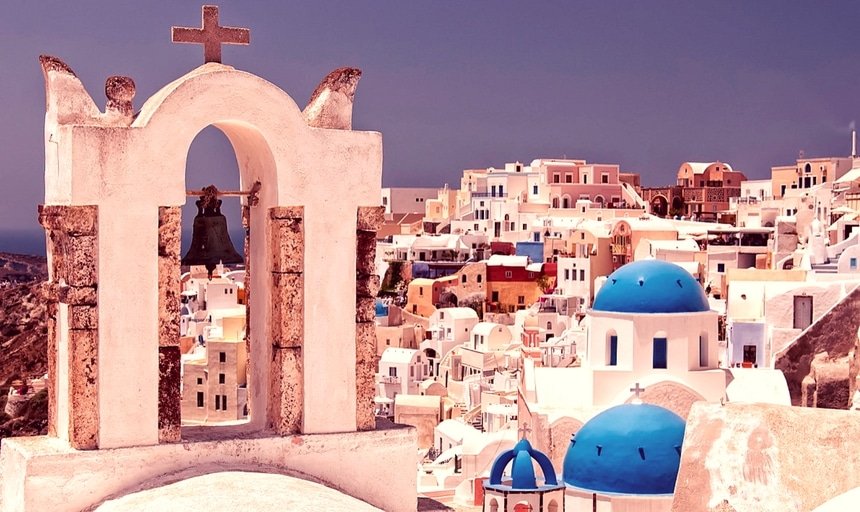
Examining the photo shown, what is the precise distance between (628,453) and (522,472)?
172cm

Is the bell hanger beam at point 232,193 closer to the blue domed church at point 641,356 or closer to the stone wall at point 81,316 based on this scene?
the stone wall at point 81,316

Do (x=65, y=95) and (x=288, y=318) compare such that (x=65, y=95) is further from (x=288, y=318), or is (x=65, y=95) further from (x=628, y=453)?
(x=628, y=453)

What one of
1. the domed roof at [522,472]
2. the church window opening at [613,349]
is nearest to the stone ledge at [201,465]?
the domed roof at [522,472]

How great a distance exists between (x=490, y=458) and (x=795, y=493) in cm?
2065

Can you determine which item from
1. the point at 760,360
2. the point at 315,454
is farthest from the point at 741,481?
the point at 760,360

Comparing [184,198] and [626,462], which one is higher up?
[184,198]

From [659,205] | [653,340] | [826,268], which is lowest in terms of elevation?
[653,340]

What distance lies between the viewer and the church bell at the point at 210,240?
7199mm

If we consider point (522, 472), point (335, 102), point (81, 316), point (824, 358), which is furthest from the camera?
point (824, 358)

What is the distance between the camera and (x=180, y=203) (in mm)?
6172

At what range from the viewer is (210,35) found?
657 cm

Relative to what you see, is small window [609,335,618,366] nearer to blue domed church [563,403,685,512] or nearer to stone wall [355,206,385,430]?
blue domed church [563,403,685,512]

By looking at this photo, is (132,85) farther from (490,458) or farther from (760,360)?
(760,360)

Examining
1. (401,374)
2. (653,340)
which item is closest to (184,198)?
(653,340)
